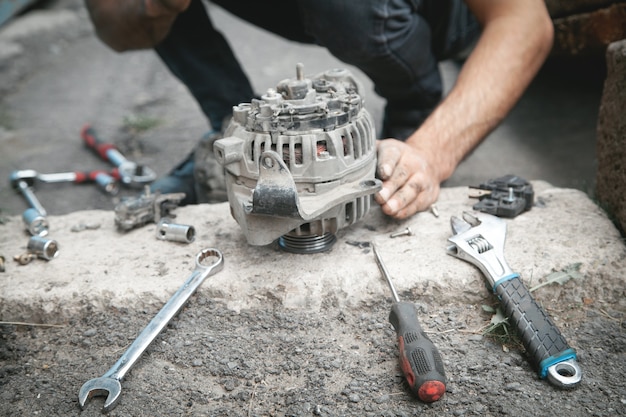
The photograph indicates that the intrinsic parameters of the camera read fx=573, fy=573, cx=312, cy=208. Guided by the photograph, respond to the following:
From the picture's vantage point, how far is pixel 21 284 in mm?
1798

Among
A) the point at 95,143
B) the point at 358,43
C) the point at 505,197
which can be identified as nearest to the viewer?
the point at 505,197

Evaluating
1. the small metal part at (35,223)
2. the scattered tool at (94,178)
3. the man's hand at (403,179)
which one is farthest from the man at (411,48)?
the small metal part at (35,223)

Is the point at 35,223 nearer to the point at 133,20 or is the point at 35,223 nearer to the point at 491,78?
the point at 133,20

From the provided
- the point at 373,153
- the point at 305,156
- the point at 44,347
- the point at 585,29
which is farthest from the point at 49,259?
the point at 585,29

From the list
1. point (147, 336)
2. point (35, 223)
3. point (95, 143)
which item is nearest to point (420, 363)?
point (147, 336)

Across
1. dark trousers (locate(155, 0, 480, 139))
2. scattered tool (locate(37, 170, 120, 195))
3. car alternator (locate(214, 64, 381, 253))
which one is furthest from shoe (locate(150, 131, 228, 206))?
car alternator (locate(214, 64, 381, 253))

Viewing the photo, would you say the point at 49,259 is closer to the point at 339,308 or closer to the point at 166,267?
the point at 166,267

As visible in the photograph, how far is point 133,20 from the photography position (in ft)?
7.71

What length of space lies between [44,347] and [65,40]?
16.1 feet

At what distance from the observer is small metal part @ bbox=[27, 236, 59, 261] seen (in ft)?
6.23

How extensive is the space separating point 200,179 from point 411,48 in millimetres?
1063

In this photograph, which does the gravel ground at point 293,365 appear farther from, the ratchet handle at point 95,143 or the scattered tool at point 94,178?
the ratchet handle at point 95,143

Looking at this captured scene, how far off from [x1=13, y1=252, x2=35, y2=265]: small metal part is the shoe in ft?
2.15

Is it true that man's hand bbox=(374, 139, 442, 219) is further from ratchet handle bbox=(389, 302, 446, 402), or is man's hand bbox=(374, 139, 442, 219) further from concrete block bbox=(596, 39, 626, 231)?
concrete block bbox=(596, 39, 626, 231)
